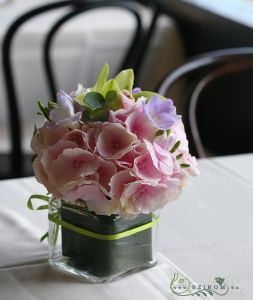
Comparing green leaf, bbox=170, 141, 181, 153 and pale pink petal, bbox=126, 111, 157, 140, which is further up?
pale pink petal, bbox=126, 111, 157, 140

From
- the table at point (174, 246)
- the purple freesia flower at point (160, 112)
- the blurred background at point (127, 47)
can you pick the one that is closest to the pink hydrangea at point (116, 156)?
the purple freesia flower at point (160, 112)

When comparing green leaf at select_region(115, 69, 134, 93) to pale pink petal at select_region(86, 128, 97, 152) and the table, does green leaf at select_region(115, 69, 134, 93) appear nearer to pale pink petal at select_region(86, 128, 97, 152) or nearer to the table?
pale pink petal at select_region(86, 128, 97, 152)

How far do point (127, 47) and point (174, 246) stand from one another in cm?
153

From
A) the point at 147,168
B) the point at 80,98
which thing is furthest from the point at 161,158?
the point at 80,98

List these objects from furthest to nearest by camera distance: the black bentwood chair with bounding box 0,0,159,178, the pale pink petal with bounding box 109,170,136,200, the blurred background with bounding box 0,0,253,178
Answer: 1. the blurred background with bounding box 0,0,253,178
2. the black bentwood chair with bounding box 0,0,159,178
3. the pale pink petal with bounding box 109,170,136,200

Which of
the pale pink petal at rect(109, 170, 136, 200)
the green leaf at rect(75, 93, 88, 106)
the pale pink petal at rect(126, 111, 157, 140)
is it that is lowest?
the pale pink petal at rect(109, 170, 136, 200)

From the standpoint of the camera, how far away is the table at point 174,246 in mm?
902

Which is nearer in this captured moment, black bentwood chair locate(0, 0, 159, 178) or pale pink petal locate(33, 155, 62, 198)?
pale pink petal locate(33, 155, 62, 198)

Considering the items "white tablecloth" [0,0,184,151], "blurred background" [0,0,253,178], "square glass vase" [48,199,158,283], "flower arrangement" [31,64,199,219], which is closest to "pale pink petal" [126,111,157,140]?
"flower arrangement" [31,64,199,219]

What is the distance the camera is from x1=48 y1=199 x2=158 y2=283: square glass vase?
2.92ft

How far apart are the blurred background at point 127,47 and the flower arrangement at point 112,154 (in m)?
1.27

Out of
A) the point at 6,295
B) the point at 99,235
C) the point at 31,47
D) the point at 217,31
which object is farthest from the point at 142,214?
the point at 217,31

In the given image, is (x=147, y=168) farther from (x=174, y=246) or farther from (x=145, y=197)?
(x=174, y=246)

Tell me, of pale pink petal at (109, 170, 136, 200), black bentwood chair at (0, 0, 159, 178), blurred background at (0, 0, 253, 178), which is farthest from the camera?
blurred background at (0, 0, 253, 178)
